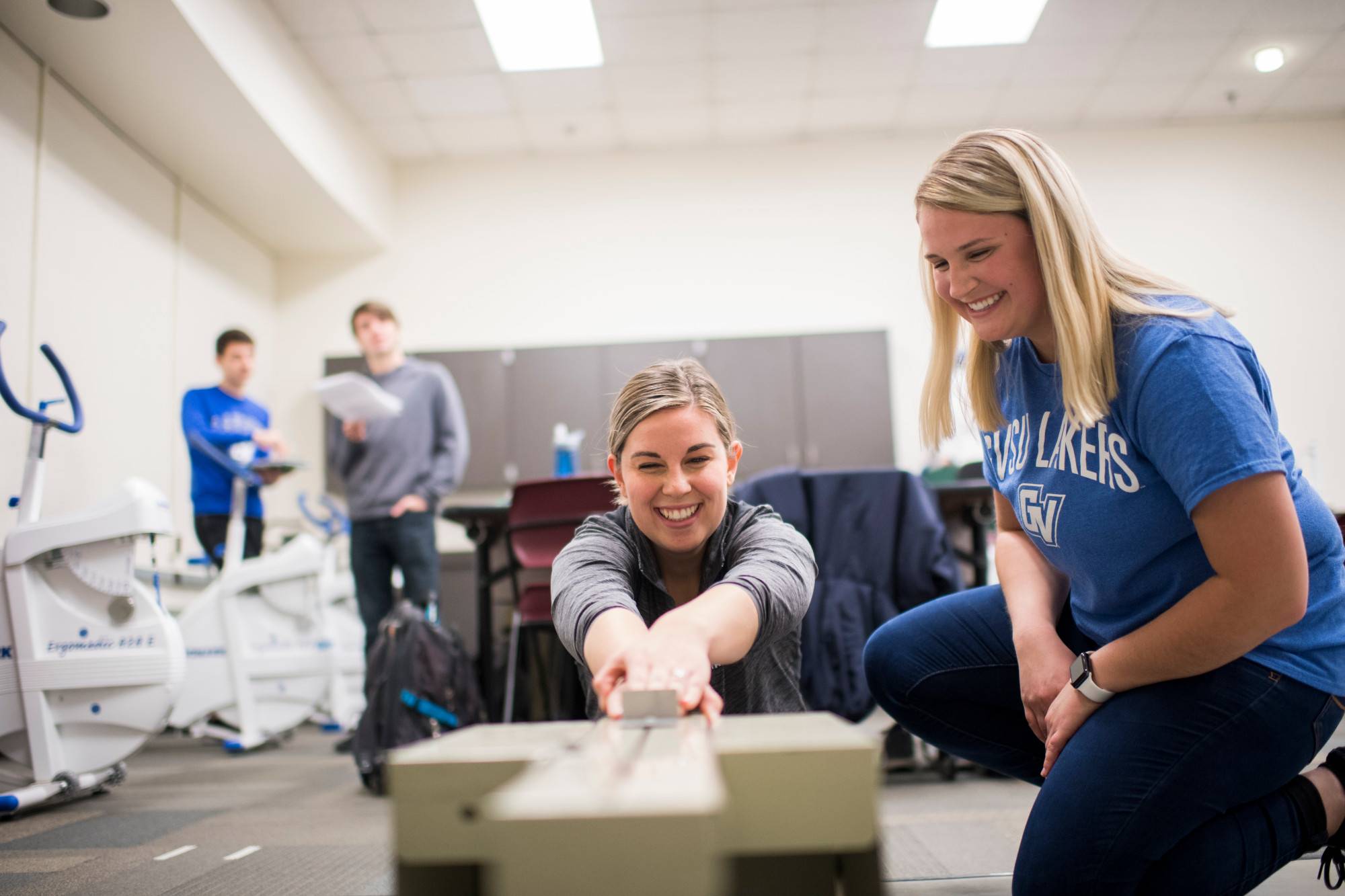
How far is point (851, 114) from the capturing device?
495 centimetres

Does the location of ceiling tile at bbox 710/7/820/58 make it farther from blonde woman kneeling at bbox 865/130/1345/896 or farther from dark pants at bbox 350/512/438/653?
blonde woman kneeling at bbox 865/130/1345/896

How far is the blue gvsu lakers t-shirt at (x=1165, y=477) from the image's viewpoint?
2.78 ft

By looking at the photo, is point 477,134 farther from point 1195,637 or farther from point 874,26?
point 1195,637

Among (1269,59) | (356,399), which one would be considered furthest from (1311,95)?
(356,399)

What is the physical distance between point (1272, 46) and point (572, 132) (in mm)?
3557

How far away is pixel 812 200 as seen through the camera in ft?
17.2

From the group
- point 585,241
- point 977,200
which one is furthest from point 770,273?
point 977,200

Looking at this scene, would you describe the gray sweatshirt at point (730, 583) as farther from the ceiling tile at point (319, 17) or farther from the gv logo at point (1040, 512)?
the ceiling tile at point (319, 17)

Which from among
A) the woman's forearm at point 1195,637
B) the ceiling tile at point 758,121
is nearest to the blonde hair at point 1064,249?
the woman's forearm at point 1195,637

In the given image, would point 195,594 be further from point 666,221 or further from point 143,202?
point 666,221

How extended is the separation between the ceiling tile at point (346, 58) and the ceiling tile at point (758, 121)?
1.75 meters

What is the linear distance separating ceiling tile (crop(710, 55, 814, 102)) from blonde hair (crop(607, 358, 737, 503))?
3.63 meters

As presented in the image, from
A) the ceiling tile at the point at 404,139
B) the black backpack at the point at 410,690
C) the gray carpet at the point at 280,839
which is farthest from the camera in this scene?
the ceiling tile at the point at 404,139

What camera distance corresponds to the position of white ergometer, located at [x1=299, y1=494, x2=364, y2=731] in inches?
135
